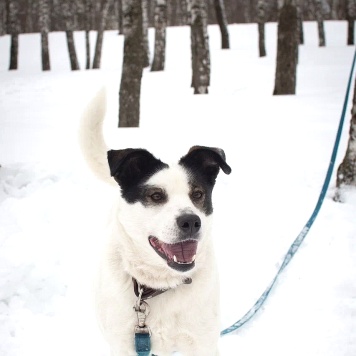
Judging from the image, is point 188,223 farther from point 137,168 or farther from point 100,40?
point 100,40

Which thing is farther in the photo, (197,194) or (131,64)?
(131,64)

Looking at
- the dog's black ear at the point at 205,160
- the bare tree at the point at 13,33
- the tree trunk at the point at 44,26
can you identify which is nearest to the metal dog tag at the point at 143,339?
the dog's black ear at the point at 205,160

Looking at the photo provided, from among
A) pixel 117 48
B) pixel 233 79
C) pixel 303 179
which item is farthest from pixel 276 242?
pixel 117 48

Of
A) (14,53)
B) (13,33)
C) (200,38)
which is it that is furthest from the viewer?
(14,53)

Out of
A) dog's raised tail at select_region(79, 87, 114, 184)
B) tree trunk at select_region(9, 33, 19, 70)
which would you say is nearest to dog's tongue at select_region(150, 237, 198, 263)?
dog's raised tail at select_region(79, 87, 114, 184)

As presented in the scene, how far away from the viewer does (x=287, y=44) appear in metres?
10.2

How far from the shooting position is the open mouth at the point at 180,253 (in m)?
2.55

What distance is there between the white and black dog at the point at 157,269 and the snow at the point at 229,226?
524 mm

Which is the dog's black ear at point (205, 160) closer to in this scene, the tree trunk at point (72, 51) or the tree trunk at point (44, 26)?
the tree trunk at point (72, 51)

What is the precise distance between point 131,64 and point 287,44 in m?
4.04

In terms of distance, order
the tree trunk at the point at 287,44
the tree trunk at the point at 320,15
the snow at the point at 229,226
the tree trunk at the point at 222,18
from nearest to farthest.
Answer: the snow at the point at 229,226, the tree trunk at the point at 287,44, the tree trunk at the point at 222,18, the tree trunk at the point at 320,15

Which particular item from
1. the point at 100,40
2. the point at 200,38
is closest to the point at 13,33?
the point at 100,40

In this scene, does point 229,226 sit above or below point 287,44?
below

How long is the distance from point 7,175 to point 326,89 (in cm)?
857
